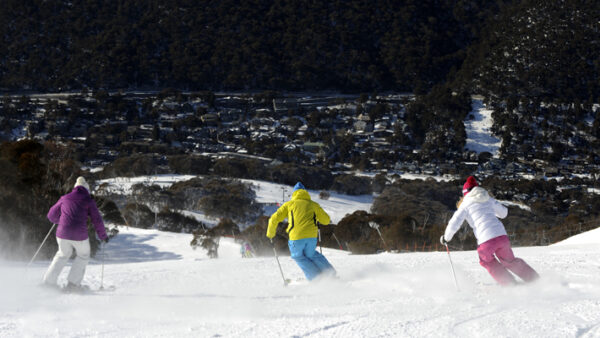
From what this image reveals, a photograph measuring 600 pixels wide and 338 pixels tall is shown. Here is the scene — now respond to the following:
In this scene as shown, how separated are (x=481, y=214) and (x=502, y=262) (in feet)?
1.83

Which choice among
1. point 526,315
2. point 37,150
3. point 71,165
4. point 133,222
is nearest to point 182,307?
point 526,315

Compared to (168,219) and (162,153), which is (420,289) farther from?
(162,153)

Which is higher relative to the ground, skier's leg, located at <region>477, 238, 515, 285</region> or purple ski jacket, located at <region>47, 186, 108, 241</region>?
purple ski jacket, located at <region>47, 186, 108, 241</region>

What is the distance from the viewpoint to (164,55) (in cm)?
12450

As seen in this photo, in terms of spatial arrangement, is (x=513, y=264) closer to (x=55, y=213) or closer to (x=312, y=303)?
(x=312, y=303)

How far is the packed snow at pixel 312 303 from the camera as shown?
5.41 m

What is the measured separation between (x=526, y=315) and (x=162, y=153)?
8359 centimetres

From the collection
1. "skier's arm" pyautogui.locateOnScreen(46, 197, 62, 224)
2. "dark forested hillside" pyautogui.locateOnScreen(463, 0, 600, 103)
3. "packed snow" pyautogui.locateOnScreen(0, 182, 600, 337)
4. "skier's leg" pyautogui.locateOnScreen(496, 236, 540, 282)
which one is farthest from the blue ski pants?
"dark forested hillside" pyautogui.locateOnScreen(463, 0, 600, 103)

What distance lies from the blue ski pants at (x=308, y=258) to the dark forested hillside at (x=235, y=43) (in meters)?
113

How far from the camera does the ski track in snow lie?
5.41 m

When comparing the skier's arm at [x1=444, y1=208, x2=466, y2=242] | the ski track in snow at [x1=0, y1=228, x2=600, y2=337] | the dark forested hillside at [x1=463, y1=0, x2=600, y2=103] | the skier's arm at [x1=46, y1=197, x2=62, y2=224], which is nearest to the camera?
the ski track in snow at [x1=0, y1=228, x2=600, y2=337]

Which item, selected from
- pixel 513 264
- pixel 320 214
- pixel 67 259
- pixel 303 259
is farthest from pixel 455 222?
pixel 67 259

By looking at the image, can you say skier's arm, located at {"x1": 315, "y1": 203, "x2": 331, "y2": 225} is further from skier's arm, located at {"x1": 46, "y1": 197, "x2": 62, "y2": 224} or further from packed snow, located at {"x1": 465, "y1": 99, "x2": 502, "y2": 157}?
packed snow, located at {"x1": 465, "y1": 99, "x2": 502, "y2": 157}

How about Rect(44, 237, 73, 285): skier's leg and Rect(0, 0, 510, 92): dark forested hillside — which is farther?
Rect(0, 0, 510, 92): dark forested hillside
